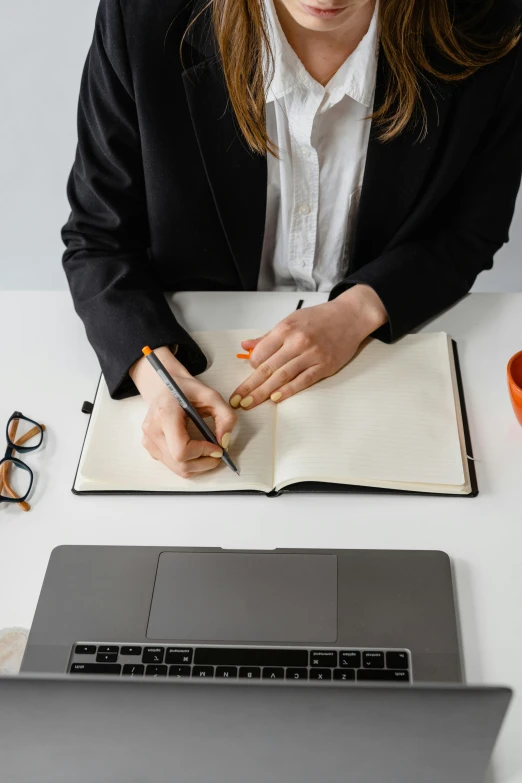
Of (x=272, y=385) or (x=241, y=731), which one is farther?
(x=272, y=385)

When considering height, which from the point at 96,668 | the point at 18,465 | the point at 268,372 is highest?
the point at 268,372

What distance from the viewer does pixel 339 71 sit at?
3.52ft

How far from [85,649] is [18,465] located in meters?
0.28

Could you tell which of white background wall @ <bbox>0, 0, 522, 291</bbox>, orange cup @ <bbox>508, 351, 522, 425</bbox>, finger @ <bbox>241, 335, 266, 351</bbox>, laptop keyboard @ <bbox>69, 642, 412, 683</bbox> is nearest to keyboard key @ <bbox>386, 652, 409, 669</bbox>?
laptop keyboard @ <bbox>69, 642, 412, 683</bbox>

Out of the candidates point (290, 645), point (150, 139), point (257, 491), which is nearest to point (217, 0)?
point (150, 139)

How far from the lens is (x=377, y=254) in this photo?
1272 mm

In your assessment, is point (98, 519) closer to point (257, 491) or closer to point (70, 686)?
point (257, 491)

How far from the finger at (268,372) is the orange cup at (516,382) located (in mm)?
270

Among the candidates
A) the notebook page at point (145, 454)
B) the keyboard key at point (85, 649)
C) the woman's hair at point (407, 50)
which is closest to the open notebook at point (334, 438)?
the notebook page at point (145, 454)

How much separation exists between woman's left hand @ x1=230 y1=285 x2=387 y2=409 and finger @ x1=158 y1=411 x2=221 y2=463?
0.10m

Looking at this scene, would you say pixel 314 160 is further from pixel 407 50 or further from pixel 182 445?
pixel 182 445

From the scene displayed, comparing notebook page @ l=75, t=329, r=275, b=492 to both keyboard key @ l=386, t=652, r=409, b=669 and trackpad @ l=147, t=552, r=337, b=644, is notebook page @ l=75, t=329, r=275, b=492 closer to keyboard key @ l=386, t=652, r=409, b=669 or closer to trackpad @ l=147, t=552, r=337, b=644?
trackpad @ l=147, t=552, r=337, b=644

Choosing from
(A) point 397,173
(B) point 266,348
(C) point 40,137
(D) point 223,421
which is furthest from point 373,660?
(C) point 40,137

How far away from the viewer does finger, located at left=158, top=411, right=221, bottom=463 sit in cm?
92
